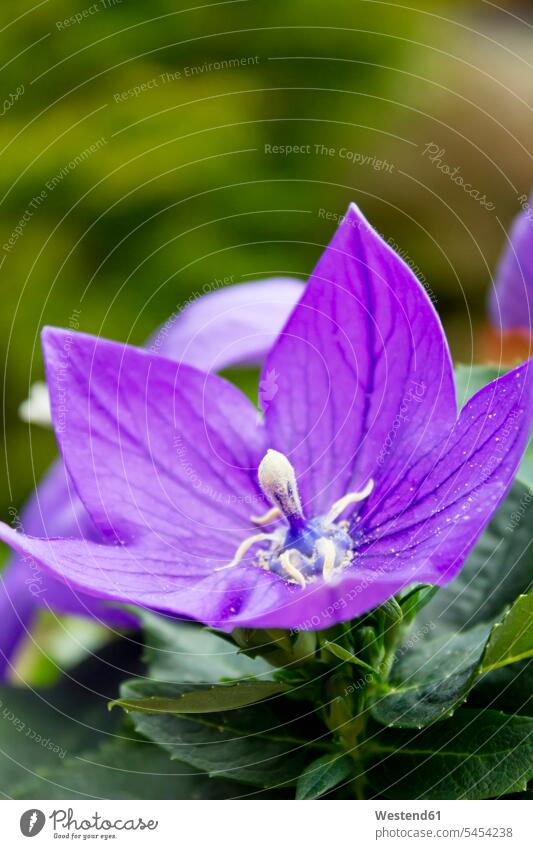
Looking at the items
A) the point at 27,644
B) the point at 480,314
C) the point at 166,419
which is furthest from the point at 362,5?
the point at 166,419

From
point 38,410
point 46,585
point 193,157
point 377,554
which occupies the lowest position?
point 377,554

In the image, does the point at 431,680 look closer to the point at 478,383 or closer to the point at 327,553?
the point at 327,553

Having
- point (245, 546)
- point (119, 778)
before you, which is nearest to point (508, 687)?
point (245, 546)

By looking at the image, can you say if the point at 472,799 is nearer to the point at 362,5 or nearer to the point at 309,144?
the point at 309,144

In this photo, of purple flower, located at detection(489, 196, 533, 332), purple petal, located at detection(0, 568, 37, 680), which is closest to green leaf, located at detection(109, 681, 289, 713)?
purple petal, located at detection(0, 568, 37, 680)

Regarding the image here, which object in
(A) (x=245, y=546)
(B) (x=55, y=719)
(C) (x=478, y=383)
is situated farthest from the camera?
(B) (x=55, y=719)

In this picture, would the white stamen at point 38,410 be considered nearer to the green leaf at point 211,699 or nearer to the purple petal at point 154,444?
the purple petal at point 154,444
